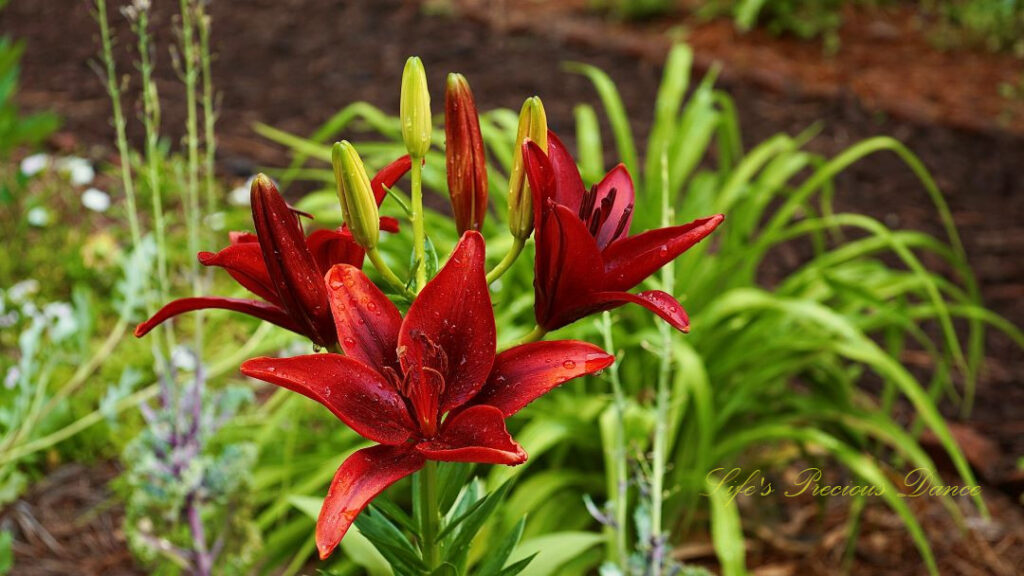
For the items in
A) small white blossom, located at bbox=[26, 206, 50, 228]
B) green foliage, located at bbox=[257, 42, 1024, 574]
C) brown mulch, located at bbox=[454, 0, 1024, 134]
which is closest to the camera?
green foliage, located at bbox=[257, 42, 1024, 574]

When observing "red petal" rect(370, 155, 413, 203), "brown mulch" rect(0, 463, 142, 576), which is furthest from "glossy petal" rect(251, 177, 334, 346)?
"brown mulch" rect(0, 463, 142, 576)

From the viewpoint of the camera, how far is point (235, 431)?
2.20 m

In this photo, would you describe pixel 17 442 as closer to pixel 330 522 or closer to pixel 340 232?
pixel 340 232

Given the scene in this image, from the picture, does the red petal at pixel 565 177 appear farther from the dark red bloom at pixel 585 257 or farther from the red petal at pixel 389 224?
the red petal at pixel 389 224

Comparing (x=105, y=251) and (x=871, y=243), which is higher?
(x=871, y=243)

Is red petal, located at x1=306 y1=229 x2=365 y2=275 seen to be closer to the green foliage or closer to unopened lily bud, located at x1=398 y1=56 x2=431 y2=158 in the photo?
unopened lily bud, located at x1=398 y1=56 x2=431 y2=158

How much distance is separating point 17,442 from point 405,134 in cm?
135

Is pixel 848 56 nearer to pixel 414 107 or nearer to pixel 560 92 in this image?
pixel 560 92

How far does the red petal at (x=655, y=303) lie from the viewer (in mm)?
722

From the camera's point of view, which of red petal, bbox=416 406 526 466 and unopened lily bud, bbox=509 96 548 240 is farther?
unopened lily bud, bbox=509 96 548 240

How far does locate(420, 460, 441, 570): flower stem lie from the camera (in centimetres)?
80

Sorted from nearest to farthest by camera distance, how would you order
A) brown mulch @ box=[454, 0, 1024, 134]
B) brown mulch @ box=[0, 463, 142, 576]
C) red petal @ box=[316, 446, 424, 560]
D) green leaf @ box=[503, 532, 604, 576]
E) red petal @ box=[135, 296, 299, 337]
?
red petal @ box=[316, 446, 424, 560], red petal @ box=[135, 296, 299, 337], green leaf @ box=[503, 532, 604, 576], brown mulch @ box=[0, 463, 142, 576], brown mulch @ box=[454, 0, 1024, 134]

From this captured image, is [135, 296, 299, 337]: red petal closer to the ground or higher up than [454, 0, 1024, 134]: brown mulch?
higher up

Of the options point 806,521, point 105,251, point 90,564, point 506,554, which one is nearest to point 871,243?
point 806,521
